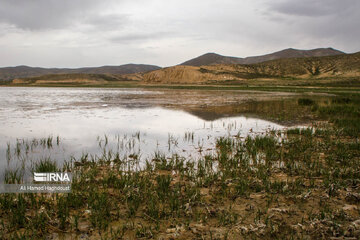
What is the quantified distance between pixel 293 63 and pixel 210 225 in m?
119

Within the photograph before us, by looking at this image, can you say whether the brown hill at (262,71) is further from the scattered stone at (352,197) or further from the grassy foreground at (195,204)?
the scattered stone at (352,197)

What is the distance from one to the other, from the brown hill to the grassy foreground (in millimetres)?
85034

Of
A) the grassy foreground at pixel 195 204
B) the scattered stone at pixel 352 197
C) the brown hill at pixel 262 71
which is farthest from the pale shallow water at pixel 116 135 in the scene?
the brown hill at pixel 262 71

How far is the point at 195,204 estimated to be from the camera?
4.38m

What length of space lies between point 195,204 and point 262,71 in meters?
108

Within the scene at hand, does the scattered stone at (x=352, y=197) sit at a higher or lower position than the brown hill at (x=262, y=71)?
lower

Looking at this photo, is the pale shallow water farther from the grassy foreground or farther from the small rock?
the small rock

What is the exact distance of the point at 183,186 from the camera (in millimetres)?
5195

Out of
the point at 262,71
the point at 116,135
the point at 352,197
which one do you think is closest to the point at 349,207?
the point at 352,197

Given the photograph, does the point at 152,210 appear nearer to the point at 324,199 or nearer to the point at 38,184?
the point at 38,184

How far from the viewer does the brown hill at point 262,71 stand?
91312mm

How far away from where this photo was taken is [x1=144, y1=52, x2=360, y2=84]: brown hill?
3595 inches

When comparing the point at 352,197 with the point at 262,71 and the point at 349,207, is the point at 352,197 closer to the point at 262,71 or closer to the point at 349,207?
the point at 349,207

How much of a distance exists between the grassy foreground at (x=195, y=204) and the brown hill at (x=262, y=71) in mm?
85034
